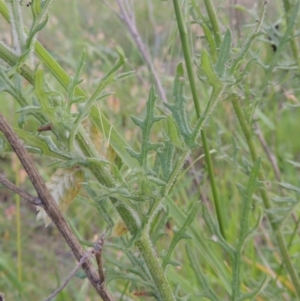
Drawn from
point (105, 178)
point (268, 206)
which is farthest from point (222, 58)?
point (268, 206)

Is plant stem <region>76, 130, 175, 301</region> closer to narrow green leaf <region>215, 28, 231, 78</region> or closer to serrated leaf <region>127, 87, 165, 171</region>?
serrated leaf <region>127, 87, 165, 171</region>

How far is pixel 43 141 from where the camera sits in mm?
559

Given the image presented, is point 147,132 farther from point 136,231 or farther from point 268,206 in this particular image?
point 268,206

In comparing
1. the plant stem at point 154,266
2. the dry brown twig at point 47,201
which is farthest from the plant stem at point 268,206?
the dry brown twig at point 47,201

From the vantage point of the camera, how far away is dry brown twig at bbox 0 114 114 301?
1.65 ft

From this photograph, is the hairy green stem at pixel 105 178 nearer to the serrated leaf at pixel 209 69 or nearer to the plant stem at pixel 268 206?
the serrated leaf at pixel 209 69

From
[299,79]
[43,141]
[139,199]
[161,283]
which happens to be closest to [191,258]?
[161,283]

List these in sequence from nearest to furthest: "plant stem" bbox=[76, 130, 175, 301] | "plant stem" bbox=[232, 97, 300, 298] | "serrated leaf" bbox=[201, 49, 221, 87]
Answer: "serrated leaf" bbox=[201, 49, 221, 87], "plant stem" bbox=[76, 130, 175, 301], "plant stem" bbox=[232, 97, 300, 298]

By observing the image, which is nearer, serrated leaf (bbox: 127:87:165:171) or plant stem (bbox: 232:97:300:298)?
serrated leaf (bbox: 127:87:165:171)

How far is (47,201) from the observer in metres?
0.54

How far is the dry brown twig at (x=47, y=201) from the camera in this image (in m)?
0.50

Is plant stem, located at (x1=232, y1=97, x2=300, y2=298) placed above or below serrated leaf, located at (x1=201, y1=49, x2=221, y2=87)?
below

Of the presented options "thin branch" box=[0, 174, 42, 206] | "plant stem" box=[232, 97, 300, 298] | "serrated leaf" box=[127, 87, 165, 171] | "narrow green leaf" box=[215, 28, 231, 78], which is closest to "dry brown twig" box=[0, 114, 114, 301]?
"thin branch" box=[0, 174, 42, 206]

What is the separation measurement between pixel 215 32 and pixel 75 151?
42 centimetres
